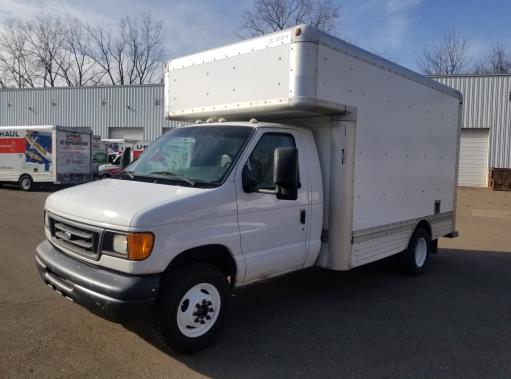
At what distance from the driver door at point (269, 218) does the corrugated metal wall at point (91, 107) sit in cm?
3001

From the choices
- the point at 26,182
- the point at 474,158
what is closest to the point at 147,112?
the point at 26,182

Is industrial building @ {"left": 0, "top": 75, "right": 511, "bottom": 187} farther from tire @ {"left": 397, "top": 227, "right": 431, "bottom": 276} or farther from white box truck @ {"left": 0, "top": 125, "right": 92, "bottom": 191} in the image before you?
tire @ {"left": 397, "top": 227, "right": 431, "bottom": 276}

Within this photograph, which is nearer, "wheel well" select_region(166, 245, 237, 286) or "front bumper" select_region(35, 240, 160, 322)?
"front bumper" select_region(35, 240, 160, 322)

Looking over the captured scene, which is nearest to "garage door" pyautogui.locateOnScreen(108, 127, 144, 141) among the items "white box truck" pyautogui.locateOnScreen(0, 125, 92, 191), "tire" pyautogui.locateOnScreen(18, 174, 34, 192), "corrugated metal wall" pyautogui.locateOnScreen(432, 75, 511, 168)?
"white box truck" pyautogui.locateOnScreen(0, 125, 92, 191)

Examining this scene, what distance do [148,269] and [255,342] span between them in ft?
4.81

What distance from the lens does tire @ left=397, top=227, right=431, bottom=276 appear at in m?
7.24

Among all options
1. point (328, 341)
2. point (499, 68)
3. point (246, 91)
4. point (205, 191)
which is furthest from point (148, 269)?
point (499, 68)

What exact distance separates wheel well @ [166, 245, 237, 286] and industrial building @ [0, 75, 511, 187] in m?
25.8

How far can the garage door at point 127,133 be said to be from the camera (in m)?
36.7

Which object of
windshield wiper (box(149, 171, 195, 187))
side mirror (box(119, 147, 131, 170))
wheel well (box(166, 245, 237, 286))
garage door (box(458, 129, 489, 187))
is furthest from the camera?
garage door (box(458, 129, 489, 187))

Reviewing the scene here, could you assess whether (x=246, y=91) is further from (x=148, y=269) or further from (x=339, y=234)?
(x=148, y=269)

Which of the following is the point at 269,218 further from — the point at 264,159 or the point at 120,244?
the point at 120,244

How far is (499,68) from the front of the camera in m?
52.8

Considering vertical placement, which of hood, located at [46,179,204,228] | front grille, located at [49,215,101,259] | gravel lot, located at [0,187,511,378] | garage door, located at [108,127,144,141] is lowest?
gravel lot, located at [0,187,511,378]
